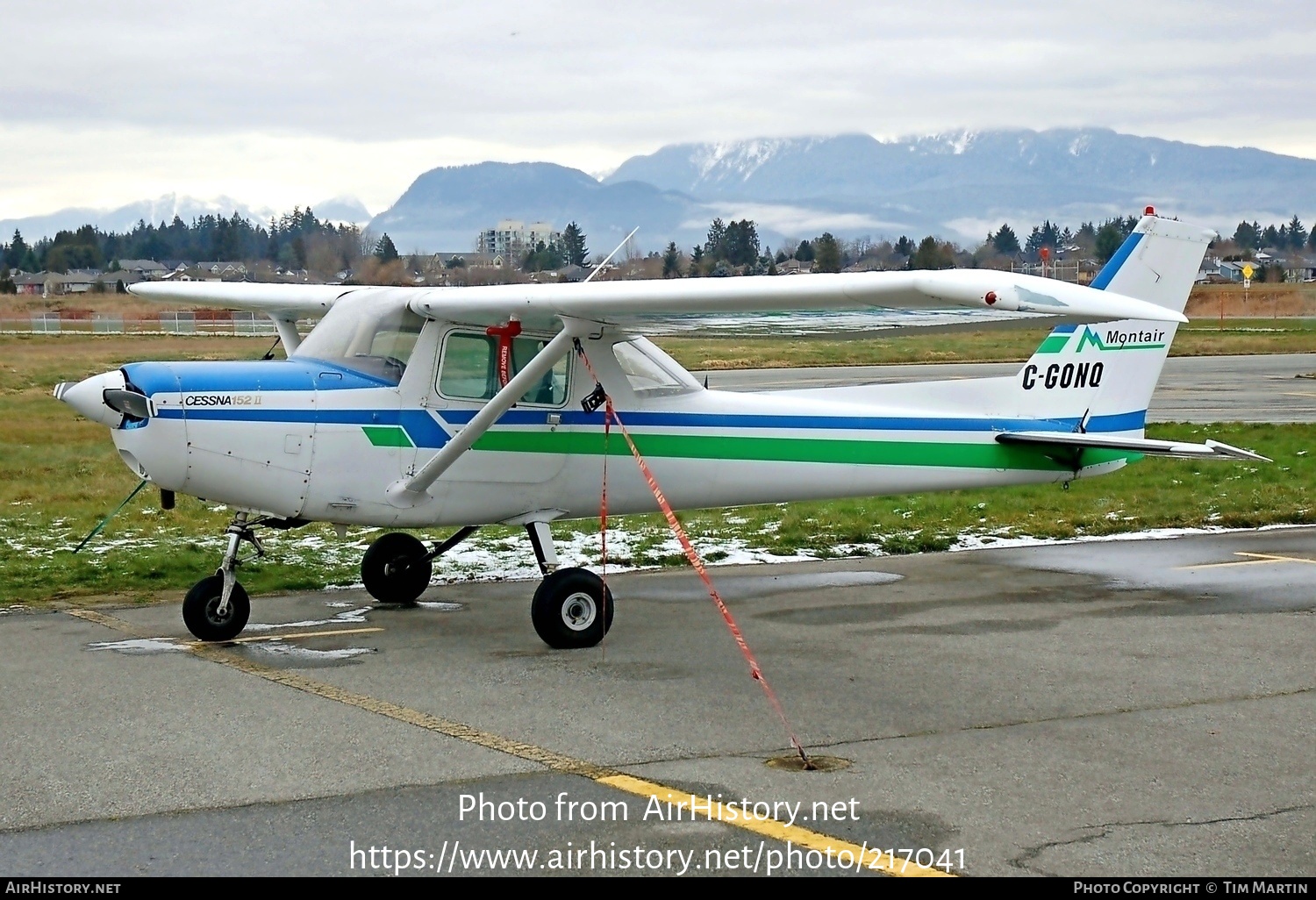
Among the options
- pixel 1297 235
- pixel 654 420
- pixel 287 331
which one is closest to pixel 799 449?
pixel 654 420

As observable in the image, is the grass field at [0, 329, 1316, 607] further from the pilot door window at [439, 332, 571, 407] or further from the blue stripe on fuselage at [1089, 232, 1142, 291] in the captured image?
the blue stripe on fuselage at [1089, 232, 1142, 291]

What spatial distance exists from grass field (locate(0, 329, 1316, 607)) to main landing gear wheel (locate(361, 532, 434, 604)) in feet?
2.94

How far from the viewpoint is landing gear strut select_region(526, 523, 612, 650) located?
8.75m

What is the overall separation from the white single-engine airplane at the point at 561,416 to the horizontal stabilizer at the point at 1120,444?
0.10ft

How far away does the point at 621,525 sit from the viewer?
46.2 ft

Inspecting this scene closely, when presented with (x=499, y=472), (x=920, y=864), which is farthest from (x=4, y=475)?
(x=920, y=864)


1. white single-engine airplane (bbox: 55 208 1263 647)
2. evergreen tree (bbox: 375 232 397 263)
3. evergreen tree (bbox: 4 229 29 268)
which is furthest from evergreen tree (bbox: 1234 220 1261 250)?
white single-engine airplane (bbox: 55 208 1263 647)

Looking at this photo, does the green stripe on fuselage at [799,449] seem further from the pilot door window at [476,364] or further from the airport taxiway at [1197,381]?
the airport taxiway at [1197,381]

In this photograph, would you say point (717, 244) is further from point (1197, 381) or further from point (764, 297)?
point (764, 297)

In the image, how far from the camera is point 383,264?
23.5m

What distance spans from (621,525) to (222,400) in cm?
603

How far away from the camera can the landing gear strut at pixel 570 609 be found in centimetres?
875

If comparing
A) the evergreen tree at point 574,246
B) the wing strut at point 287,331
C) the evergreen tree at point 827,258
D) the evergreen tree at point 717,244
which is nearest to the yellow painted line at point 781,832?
the wing strut at point 287,331
